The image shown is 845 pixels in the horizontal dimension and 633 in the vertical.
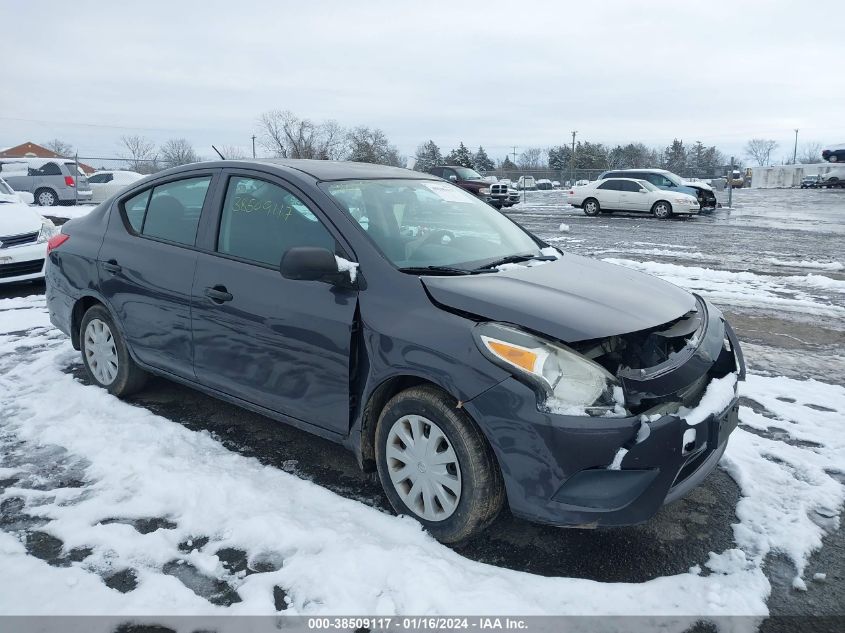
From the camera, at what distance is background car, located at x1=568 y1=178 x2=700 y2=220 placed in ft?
72.9

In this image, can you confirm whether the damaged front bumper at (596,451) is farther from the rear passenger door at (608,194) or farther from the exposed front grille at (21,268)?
the rear passenger door at (608,194)

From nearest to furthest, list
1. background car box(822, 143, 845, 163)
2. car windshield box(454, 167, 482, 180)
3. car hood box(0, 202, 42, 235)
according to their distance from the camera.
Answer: car hood box(0, 202, 42, 235) < car windshield box(454, 167, 482, 180) < background car box(822, 143, 845, 163)

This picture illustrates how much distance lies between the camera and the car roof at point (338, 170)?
369cm

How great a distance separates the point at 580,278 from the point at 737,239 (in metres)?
14.2

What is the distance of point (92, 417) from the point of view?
13.7 ft

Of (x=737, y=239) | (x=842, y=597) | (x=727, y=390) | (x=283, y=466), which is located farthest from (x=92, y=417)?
(x=737, y=239)

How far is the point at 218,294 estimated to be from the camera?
3625 millimetres

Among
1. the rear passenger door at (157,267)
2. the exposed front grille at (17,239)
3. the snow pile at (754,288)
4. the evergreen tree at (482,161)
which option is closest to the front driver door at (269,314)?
the rear passenger door at (157,267)

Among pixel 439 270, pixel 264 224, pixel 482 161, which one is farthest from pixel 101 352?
pixel 482 161

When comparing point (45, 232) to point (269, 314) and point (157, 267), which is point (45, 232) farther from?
point (269, 314)

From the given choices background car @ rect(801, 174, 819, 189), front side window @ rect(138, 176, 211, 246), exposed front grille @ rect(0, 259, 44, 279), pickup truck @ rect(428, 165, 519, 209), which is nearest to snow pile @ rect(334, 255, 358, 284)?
front side window @ rect(138, 176, 211, 246)

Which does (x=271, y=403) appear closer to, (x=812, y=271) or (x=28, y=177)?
(x=812, y=271)

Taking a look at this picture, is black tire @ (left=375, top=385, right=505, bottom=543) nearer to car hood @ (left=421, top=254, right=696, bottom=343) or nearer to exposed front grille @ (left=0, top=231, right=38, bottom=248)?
car hood @ (left=421, top=254, right=696, bottom=343)

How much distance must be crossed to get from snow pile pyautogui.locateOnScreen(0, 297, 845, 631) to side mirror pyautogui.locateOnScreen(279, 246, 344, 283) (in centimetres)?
112
